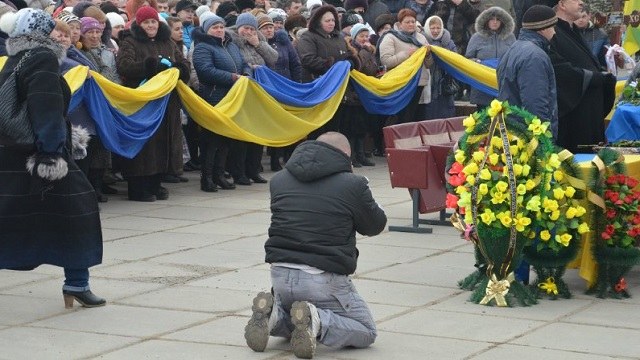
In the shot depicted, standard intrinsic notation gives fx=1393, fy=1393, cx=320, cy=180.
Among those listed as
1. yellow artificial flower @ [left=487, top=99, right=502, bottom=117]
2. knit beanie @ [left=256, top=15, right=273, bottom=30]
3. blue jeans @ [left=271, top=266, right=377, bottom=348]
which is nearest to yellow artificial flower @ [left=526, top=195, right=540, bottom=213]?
yellow artificial flower @ [left=487, top=99, right=502, bottom=117]

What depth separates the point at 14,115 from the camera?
870 centimetres

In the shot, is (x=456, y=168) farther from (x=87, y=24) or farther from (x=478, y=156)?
(x=87, y=24)

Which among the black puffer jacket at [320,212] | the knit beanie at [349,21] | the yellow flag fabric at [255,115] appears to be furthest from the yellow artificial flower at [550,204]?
the knit beanie at [349,21]

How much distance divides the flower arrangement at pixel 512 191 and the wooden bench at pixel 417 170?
3.01m

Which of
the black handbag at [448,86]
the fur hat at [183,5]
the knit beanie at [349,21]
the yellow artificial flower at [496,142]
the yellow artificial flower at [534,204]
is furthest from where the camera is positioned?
the knit beanie at [349,21]

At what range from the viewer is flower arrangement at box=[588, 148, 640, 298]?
9.52 metres

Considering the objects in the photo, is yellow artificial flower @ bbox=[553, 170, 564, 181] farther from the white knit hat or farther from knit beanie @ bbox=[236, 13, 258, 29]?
the white knit hat

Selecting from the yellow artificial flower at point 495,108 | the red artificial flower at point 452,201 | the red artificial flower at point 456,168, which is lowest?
the red artificial flower at point 452,201

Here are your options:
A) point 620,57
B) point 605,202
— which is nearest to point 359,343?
point 605,202

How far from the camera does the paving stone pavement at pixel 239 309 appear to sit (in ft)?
26.1

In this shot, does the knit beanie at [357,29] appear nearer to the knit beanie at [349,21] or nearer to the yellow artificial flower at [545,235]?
the knit beanie at [349,21]

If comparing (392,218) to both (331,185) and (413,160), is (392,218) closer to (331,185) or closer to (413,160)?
(413,160)

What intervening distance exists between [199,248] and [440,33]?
7.87 meters

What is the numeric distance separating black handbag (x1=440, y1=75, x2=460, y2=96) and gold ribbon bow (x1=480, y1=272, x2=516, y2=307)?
912 cm
